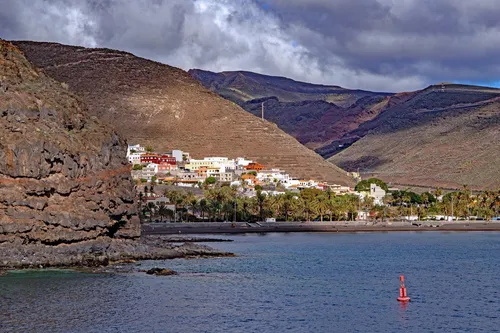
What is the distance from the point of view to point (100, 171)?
232 ft

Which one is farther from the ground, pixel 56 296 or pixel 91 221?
pixel 91 221

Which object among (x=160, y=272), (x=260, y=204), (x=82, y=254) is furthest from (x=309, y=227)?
(x=160, y=272)

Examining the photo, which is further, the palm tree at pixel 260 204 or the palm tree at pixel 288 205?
the palm tree at pixel 288 205

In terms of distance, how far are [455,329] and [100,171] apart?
106ft

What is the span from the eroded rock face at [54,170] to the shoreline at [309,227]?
161ft

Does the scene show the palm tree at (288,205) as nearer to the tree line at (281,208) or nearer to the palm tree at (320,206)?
the tree line at (281,208)

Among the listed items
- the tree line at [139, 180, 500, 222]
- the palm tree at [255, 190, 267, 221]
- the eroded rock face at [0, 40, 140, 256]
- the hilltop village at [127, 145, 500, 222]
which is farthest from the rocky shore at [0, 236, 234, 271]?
the palm tree at [255, 190, 267, 221]

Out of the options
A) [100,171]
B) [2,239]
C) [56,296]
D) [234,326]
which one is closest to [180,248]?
[100,171]

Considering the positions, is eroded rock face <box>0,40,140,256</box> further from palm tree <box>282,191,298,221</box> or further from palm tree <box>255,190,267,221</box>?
palm tree <box>282,191,298,221</box>

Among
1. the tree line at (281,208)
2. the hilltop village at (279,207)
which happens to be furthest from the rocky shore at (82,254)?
the tree line at (281,208)

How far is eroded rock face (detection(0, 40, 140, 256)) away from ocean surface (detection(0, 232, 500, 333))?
11.8 ft

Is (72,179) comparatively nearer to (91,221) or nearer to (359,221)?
(91,221)

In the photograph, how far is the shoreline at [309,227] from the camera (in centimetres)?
13395

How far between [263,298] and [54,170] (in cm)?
1797
